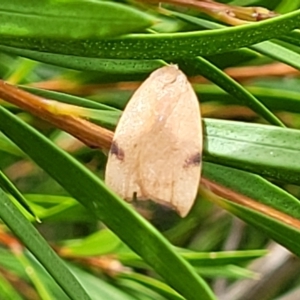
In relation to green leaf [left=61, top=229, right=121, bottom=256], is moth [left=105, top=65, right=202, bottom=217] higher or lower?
higher

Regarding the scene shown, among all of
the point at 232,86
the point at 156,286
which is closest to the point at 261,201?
the point at 232,86

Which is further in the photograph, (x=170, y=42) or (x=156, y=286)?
(x=156, y=286)

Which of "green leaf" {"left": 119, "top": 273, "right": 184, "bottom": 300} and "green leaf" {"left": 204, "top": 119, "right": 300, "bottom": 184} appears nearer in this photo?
"green leaf" {"left": 204, "top": 119, "right": 300, "bottom": 184}

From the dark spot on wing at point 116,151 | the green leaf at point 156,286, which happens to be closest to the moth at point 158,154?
the dark spot on wing at point 116,151

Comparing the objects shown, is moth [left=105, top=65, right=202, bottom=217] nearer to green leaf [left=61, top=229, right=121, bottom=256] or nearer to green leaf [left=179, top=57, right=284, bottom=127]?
green leaf [left=179, top=57, right=284, bottom=127]

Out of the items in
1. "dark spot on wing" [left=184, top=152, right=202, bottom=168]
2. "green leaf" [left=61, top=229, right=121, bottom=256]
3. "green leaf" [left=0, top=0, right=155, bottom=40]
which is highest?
"green leaf" [left=0, top=0, right=155, bottom=40]

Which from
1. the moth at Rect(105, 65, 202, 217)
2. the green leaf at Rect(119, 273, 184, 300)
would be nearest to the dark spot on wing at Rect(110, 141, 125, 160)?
the moth at Rect(105, 65, 202, 217)

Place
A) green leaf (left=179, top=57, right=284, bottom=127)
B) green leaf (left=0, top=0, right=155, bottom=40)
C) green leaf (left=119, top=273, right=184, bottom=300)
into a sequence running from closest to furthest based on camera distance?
green leaf (left=0, top=0, right=155, bottom=40) < green leaf (left=179, top=57, right=284, bottom=127) < green leaf (left=119, top=273, right=184, bottom=300)

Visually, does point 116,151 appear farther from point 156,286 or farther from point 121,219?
point 156,286
